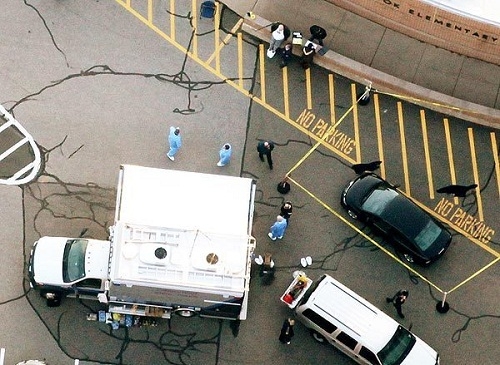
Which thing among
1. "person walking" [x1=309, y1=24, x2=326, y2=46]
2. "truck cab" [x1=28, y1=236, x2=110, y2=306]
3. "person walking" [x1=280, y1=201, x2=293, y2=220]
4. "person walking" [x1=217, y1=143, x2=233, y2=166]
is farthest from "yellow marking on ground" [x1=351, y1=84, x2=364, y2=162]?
"truck cab" [x1=28, y1=236, x2=110, y2=306]

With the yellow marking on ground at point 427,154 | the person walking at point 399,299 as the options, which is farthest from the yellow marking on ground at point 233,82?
the person walking at point 399,299

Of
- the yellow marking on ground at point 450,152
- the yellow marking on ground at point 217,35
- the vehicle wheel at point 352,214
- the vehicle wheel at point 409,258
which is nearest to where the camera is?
the vehicle wheel at point 409,258

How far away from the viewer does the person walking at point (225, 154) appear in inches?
957

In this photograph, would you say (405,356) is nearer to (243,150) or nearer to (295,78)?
(243,150)

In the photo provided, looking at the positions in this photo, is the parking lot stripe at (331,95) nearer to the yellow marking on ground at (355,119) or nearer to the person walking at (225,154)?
the yellow marking on ground at (355,119)

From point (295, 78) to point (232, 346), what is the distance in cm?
922

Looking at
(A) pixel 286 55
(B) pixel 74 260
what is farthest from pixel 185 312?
(A) pixel 286 55

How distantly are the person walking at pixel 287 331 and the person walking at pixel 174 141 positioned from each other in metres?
6.26

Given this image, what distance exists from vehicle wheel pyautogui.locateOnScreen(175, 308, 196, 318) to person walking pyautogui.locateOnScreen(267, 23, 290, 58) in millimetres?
9289

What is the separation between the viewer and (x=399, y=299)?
23.3 meters

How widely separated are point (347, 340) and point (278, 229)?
12.6ft

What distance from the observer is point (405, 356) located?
2244 centimetres

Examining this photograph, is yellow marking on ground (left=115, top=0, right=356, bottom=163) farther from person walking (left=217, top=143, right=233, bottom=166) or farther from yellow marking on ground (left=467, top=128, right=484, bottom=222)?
yellow marking on ground (left=467, top=128, right=484, bottom=222)

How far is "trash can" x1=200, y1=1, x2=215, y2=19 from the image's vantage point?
27.2m
